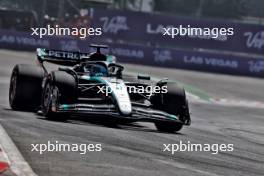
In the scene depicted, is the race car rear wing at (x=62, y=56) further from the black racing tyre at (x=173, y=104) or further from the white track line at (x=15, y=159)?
the white track line at (x=15, y=159)

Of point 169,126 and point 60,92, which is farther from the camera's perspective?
point 169,126

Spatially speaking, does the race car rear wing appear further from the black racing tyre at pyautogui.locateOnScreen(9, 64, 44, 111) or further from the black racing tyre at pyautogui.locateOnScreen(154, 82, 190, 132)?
the black racing tyre at pyautogui.locateOnScreen(154, 82, 190, 132)

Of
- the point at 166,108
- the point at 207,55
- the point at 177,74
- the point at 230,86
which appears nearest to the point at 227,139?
the point at 166,108

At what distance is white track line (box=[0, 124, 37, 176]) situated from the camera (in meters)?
6.83

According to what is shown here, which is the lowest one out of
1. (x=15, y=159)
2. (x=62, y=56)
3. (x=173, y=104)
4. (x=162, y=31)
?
(x=162, y=31)

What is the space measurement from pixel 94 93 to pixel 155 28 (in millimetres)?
25061

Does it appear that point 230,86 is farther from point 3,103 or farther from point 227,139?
point 227,139

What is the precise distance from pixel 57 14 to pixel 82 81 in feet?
73.3

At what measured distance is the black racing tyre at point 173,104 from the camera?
1267 centimetres

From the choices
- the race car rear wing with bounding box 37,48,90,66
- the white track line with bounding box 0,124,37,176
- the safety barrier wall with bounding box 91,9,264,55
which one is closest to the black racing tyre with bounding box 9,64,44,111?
the race car rear wing with bounding box 37,48,90,66

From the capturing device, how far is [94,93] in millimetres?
12727

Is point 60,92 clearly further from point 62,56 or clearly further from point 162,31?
point 162,31

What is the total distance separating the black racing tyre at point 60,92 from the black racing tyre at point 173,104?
1527 mm

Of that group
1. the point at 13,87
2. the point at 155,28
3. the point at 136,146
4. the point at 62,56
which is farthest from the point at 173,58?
the point at 136,146
